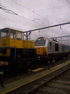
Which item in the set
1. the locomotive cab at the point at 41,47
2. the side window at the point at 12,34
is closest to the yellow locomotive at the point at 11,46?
the side window at the point at 12,34

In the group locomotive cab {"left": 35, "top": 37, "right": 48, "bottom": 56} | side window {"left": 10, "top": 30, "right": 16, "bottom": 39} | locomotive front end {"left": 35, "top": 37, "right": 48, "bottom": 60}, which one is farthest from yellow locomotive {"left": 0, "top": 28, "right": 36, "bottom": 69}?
locomotive cab {"left": 35, "top": 37, "right": 48, "bottom": 56}

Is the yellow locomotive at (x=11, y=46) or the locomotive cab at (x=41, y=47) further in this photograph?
the locomotive cab at (x=41, y=47)

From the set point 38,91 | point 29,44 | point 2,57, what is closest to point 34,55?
point 29,44

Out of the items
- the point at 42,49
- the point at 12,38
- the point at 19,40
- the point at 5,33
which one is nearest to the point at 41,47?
the point at 42,49

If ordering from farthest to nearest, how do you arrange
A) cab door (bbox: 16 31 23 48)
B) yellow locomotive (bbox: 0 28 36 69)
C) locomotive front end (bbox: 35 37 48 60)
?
locomotive front end (bbox: 35 37 48 60) < cab door (bbox: 16 31 23 48) < yellow locomotive (bbox: 0 28 36 69)

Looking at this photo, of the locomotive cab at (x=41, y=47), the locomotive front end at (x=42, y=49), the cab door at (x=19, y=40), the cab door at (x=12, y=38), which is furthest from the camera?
the locomotive cab at (x=41, y=47)

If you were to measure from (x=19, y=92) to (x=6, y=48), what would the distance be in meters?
3.69

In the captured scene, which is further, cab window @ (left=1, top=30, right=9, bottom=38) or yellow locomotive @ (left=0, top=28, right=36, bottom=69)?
cab window @ (left=1, top=30, right=9, bottom=38)

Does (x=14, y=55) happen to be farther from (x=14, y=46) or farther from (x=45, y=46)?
(x=45, y=46)

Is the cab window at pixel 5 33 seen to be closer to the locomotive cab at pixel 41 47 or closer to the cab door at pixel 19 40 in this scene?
the cab door at pixel 19 40

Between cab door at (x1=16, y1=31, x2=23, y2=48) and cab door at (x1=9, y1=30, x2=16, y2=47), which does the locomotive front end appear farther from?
cab door at (x1=9, y1=30, x2=16, y2=47)

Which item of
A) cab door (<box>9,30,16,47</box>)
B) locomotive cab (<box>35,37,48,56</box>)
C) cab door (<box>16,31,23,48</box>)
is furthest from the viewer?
locomotive cab (<box>35,37,48,56</box>)

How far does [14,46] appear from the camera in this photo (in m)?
7.65

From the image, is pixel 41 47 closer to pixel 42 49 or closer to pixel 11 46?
pixel 42 49
